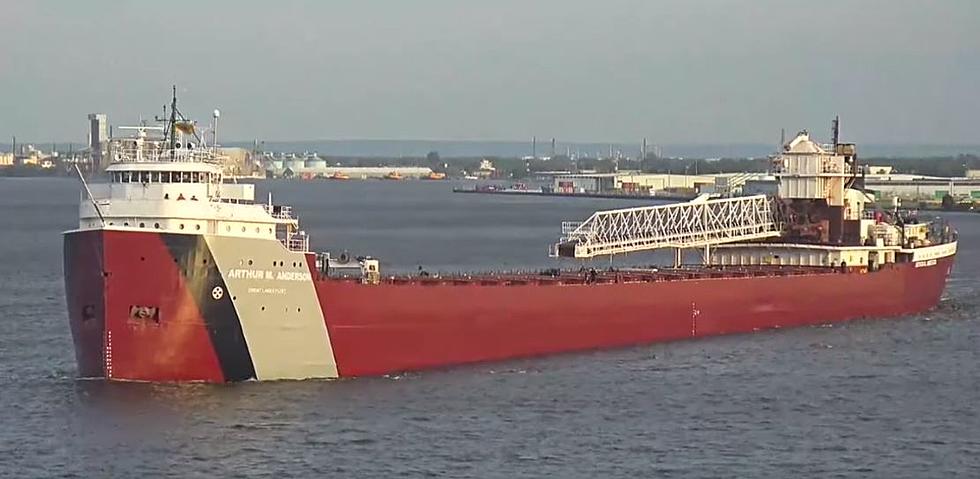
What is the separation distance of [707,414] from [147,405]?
1062 centimetres

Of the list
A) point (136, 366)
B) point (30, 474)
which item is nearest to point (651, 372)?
point (136, 366)

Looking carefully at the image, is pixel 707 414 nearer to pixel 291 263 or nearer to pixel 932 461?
pixel 932 461

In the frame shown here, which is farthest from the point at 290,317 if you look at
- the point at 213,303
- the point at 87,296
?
the point at 87,296

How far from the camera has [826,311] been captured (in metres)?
44.6

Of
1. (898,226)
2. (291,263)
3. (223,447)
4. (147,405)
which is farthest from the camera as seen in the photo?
(898,226)

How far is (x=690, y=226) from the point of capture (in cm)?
4797

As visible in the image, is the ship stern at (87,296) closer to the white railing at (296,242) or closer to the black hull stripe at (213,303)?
the black hull stripe at (213,303)

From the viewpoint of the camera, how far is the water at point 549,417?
2477 cm

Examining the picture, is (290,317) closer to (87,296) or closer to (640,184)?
(87,296)

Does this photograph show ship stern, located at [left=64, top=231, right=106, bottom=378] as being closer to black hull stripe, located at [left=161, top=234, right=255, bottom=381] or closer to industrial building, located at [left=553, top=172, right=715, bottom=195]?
black hull stripe, located at [left=161, top=234, right=255, bottom=381]

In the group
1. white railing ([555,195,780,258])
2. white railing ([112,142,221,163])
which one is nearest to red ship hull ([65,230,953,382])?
white railing ([112,142,221,163])

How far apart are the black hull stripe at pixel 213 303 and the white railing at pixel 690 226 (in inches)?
685

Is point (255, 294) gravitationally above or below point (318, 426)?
above

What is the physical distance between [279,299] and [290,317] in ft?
1.55
